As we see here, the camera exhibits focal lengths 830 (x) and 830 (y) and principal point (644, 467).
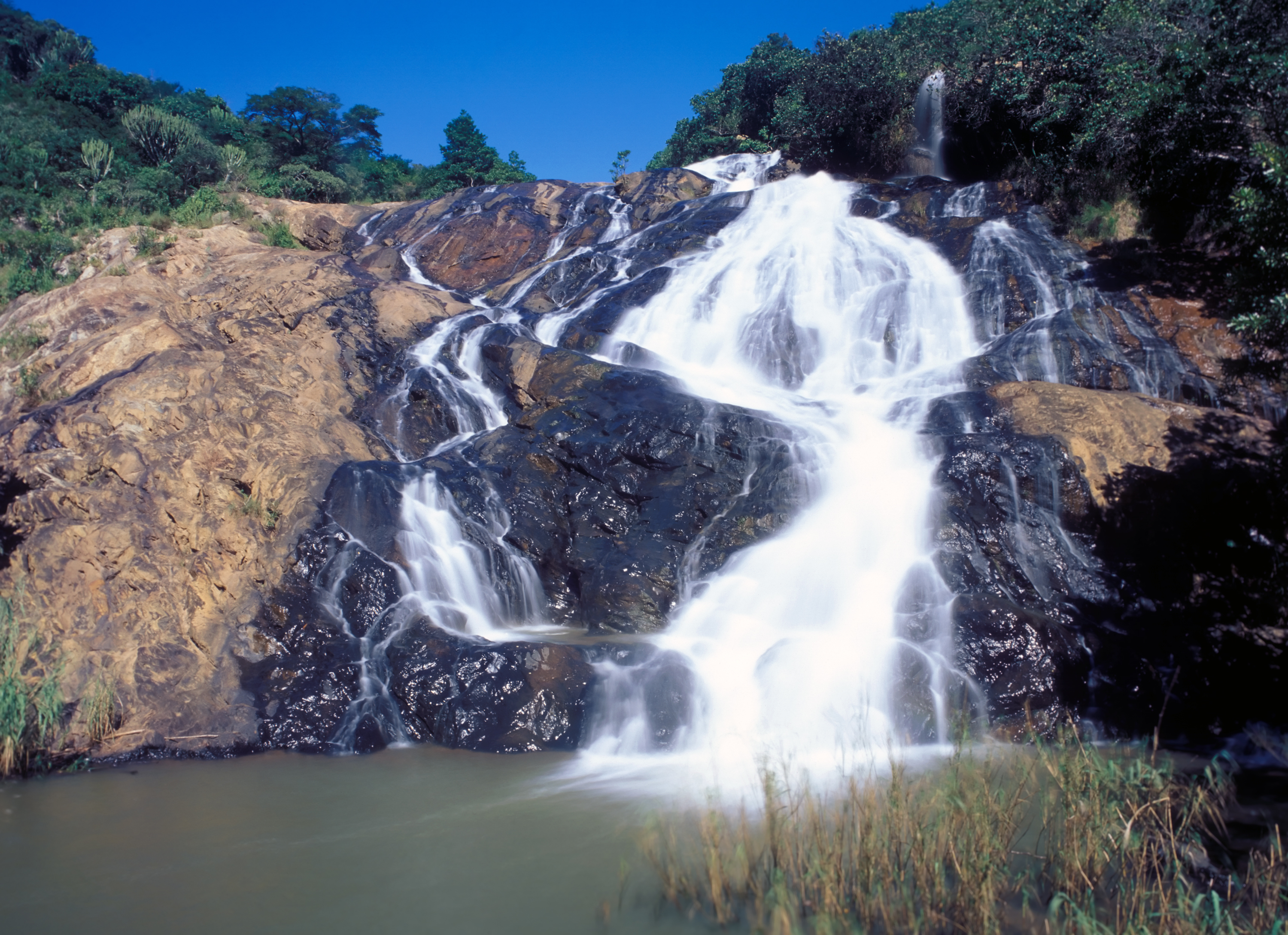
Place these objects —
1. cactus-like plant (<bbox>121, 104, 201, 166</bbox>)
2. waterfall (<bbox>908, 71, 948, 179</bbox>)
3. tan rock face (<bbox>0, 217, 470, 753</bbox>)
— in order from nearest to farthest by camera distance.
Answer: tan rock face (<bbox>0, 217, 470, 753</bbox>)
waterfall (<bbox>908, 71, 948, 179</bbox>)
cactus-like plant (<bbox>121, 104, 201, 166</bbox>)

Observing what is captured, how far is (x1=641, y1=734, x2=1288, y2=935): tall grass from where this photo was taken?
13.4 ft

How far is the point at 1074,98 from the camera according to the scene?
18.2 m

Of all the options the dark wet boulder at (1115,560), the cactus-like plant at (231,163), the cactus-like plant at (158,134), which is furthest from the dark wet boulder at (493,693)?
the cactus-like plant at (158,134)

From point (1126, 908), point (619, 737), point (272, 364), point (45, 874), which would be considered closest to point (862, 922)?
point (1126, 908)

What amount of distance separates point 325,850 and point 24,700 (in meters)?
3.41

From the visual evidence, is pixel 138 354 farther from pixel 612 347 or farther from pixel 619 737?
pixel 619 737

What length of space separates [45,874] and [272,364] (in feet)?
29.2

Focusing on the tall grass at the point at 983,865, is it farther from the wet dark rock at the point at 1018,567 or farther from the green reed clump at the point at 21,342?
the green reed clump at the point at 21,342

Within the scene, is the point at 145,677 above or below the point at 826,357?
below

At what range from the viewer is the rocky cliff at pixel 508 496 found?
8367 millimetres

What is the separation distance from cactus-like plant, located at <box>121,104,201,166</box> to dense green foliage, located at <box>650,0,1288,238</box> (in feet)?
63.7

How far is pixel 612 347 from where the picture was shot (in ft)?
52.0

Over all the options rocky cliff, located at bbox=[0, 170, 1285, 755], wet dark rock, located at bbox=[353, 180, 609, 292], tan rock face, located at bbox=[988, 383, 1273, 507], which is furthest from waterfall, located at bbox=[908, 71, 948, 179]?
tan rock face, located at bbox=[988, 383, 1273, 507]

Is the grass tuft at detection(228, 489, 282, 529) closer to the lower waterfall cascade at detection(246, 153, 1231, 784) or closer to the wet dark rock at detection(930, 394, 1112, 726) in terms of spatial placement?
the lower waterfall cascade at detection(246, 153, 1231, 784)
